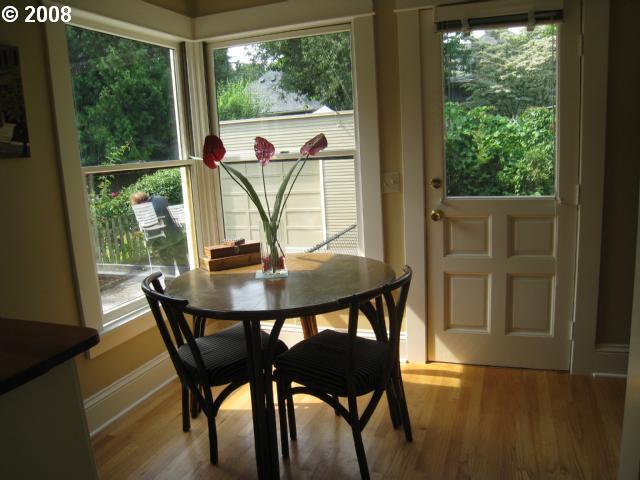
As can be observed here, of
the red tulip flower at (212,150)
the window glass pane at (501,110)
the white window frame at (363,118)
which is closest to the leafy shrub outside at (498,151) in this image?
the window glass pane at (501,110)

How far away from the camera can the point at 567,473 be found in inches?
82.3

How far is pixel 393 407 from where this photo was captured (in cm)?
A: 245

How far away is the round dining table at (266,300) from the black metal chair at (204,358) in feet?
0.30

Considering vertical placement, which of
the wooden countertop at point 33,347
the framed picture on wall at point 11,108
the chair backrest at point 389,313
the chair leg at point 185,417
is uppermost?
the framed picture on wall at point 11,108

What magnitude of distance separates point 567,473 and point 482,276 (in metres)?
1.18

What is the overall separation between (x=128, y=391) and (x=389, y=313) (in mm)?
1527

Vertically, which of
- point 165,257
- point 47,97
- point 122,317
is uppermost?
point 47,97

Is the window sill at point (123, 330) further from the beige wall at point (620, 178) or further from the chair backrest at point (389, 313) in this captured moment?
the beige wall at point (620, 178)

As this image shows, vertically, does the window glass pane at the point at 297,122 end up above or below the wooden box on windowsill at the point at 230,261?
above

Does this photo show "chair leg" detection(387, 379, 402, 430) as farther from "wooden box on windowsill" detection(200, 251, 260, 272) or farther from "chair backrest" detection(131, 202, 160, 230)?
"chair backrest" detection(131, 202, 160, 230)

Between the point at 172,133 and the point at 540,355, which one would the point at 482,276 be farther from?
the point at 172,133

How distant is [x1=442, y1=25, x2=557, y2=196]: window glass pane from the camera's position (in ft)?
9.10

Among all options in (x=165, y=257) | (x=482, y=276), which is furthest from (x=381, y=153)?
(x=165, y=257)

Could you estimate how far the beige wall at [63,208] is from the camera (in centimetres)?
221
